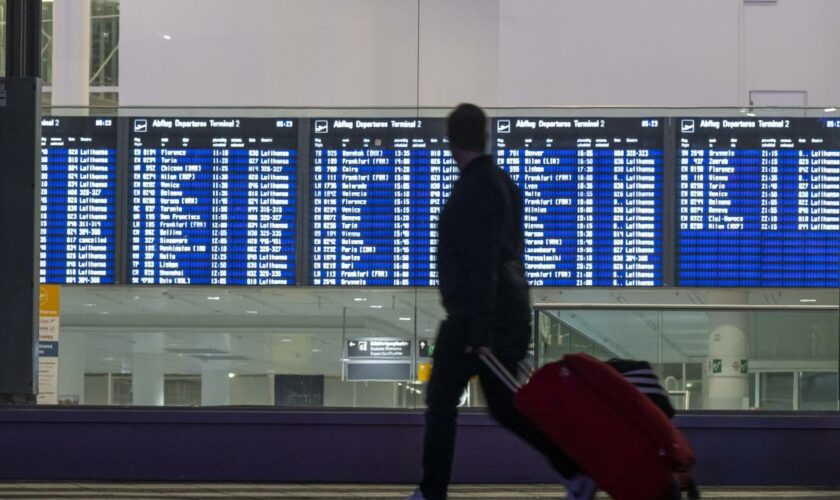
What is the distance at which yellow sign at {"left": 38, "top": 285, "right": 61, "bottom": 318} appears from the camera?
6.33 m

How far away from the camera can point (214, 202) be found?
6590 mm

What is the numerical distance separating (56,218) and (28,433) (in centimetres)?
116

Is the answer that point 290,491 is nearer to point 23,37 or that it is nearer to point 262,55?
point 262,55

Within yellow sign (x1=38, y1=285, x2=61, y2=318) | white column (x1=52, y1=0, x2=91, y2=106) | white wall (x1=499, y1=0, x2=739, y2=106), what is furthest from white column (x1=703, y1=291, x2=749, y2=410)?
white column (x1=52, y1=0, x2=91, y2=106)

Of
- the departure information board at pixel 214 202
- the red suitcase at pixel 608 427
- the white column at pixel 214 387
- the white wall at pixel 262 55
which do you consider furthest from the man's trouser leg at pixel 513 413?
the white wall at pixel 262 55

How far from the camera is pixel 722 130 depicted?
669 cm

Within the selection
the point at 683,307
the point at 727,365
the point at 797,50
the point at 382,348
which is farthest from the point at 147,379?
the point at 797,50

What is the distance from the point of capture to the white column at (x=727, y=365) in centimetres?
625

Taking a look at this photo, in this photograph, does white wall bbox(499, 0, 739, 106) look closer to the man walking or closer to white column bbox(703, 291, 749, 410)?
white column bbox(703, 291, 749, 410)

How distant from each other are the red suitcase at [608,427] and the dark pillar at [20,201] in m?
2.97

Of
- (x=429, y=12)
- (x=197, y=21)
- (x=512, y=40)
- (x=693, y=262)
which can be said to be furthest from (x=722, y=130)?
(x=197, y=21)

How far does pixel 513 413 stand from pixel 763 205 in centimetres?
290

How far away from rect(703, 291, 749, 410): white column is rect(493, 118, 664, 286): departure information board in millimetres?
400

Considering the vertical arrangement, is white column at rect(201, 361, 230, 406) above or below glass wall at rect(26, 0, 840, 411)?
below
